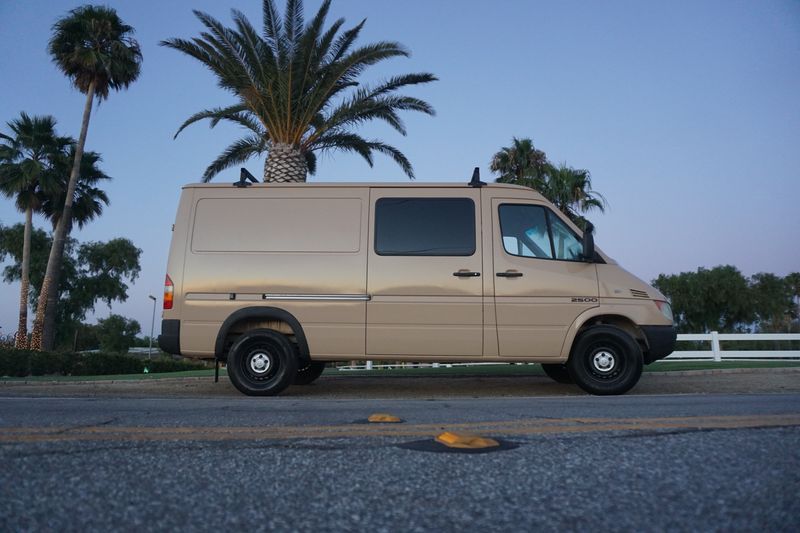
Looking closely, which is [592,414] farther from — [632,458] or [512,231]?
[512,231]

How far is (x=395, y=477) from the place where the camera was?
1.96 m

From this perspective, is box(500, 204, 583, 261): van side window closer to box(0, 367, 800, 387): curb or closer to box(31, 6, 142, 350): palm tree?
box(0, 367, 800, 387): curb

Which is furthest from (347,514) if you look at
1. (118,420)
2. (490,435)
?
(118,420)

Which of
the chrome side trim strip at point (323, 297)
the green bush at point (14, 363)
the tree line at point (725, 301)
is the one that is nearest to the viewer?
the chrome side trim strip at point (323, 297)

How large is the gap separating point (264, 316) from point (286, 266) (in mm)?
676

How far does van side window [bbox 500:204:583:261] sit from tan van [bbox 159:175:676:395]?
1 cm

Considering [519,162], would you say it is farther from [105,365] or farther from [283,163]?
[105,365]

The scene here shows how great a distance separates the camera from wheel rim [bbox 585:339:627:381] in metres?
7.24

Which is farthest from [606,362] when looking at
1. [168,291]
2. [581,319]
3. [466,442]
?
[168,291]

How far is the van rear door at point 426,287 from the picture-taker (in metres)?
7.21

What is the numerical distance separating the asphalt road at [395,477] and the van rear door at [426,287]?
3.84 metres

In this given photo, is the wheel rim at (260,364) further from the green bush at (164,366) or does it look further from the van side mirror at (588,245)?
the green bush at (164,366)

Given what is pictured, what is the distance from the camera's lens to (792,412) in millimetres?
3730

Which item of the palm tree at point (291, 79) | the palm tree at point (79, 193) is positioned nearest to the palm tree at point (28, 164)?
the palm tree at point (79, 193)
